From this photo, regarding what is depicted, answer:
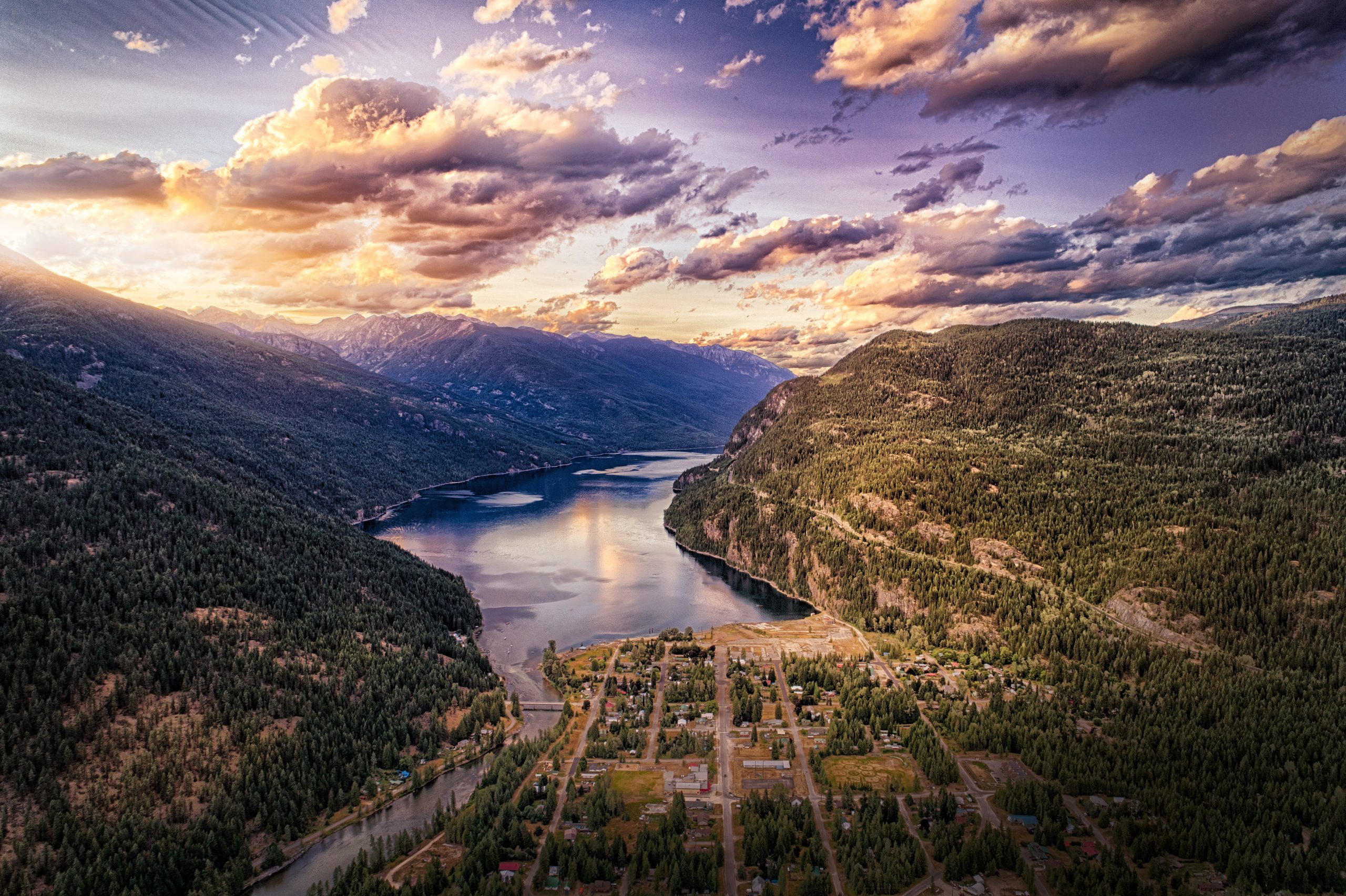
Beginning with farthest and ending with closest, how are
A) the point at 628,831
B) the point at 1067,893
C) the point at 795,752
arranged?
the point at 795,752 → the point at 628,831 → the point at 1067,893

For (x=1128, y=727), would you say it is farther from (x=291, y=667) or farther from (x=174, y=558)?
(x=174, y=558)

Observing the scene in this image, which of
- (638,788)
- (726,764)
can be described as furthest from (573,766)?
(726,764)

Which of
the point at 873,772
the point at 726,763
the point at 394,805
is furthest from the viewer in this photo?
the point at 726,763

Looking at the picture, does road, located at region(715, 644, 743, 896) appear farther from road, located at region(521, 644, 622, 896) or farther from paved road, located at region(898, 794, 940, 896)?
road, located at region(521, 644, 622, 896)

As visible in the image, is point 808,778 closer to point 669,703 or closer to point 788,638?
point 669,703

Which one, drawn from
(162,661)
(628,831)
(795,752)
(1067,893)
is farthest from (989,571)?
(162,661)

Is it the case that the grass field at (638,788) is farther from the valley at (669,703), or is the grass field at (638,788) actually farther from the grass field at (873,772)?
the grass field at (873,772)

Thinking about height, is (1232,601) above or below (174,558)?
below
